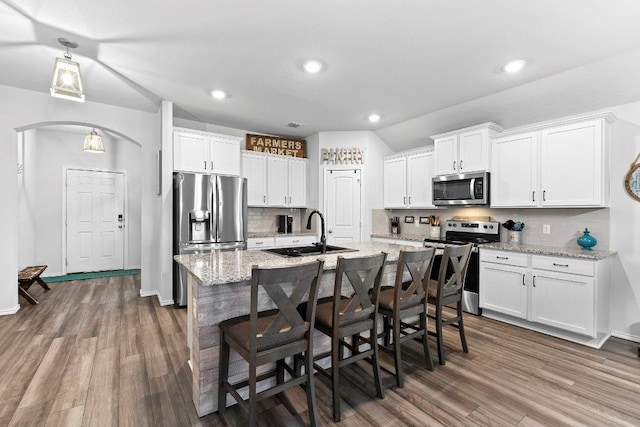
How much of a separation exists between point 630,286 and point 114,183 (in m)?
8.19

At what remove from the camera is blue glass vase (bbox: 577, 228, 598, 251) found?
10.5 ft

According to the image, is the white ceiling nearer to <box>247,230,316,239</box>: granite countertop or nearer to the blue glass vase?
the blue glass vase

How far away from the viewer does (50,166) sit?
Result: 5.70 meters

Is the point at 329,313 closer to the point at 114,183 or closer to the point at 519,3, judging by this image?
the point at 519,3

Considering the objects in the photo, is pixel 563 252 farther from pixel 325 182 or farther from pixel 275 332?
pixel 325 182

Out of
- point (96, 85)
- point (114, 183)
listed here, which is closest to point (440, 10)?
point (96, 85)

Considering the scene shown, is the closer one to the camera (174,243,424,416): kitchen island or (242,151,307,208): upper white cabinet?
(174,243,424,416): kitchen island

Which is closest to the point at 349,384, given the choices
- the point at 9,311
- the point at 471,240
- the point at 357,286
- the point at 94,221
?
the point at 357,286

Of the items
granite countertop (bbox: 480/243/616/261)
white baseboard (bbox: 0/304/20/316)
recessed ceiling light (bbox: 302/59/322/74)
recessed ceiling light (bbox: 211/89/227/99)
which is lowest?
white baseboard (bbox: 0/304/20/316)

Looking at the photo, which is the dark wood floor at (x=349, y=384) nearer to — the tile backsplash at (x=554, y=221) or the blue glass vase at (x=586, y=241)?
the blue glass vase at (x=586, y=241)

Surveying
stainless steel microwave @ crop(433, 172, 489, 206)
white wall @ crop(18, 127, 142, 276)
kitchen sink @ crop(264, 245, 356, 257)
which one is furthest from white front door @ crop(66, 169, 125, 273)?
stainless steel microwave @ crop(433, 172, 489, 206)

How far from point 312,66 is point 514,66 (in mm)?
1962

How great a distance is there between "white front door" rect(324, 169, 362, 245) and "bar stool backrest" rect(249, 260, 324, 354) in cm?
362

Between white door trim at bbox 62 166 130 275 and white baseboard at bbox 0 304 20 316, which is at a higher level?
white door trim at bbox 62 166 130 275
